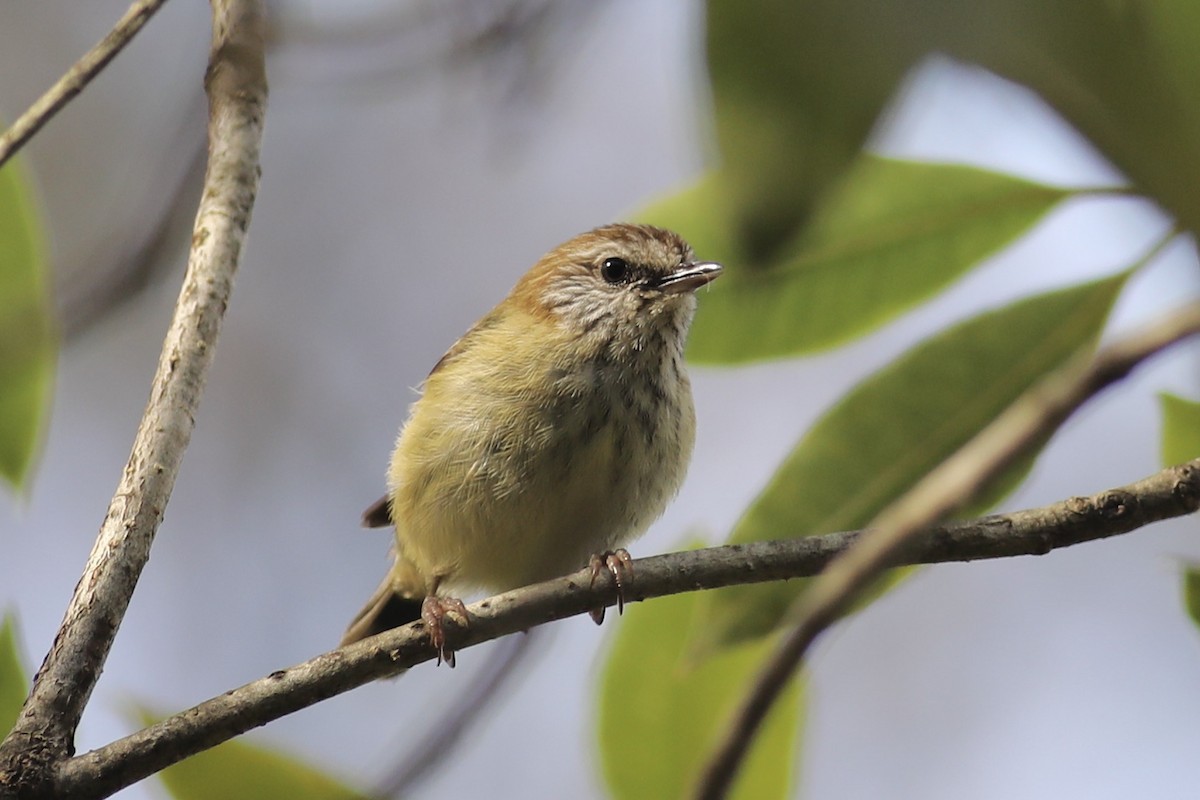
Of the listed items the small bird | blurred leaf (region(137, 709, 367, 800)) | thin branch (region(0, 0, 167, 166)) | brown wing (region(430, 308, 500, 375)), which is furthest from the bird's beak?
blurred leaf (region(137, 709, 367, 800))

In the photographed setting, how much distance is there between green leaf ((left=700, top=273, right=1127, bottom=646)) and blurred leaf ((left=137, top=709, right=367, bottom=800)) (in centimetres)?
69

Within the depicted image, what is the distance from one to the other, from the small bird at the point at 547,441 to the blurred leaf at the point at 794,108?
2.64 m

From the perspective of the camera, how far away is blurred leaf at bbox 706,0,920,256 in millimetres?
618

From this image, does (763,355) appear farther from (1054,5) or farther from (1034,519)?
(1054,5)

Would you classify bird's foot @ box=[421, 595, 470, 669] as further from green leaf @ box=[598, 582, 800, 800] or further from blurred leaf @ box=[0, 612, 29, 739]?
blurred leaf @ box=[0, 612, 29, 739]

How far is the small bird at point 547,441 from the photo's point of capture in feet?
10.9

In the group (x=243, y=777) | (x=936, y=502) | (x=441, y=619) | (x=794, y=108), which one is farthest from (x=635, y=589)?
(x=794, y=108)

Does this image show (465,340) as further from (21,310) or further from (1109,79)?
(1109,79)

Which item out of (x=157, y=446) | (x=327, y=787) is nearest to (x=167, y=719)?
(x=327, y=787)

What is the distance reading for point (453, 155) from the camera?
8.20 meters

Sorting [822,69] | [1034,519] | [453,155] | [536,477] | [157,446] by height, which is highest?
[453,155]

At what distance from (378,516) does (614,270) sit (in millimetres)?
1148

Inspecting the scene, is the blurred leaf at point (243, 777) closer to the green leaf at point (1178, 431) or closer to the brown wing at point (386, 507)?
the green leaf at point (1178, 431)

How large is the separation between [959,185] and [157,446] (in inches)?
57.1
